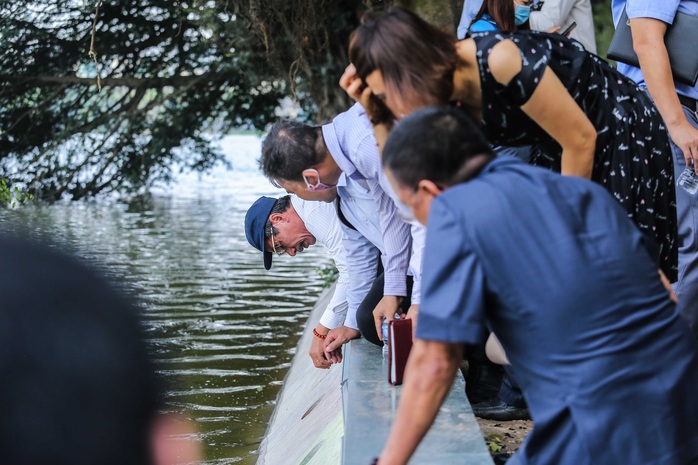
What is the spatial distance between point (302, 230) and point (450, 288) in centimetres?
273

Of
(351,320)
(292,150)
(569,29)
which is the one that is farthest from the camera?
(569,29)

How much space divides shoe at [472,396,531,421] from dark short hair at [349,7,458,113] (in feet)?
6.03

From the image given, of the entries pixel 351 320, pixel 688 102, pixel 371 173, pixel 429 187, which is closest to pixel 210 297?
pixel 351 320

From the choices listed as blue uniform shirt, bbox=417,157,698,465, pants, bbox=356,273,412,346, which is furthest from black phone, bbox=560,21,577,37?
blue uniform shirt, bbox=417,157,698,465

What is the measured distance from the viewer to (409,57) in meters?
2.53

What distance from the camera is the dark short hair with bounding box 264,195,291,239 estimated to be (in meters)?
4.62

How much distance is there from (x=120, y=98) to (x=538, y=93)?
11.8 meters

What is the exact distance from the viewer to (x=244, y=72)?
11547mm

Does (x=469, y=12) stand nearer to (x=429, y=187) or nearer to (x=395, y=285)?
(x=395, y=285)

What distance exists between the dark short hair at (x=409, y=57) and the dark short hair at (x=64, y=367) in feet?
5.08

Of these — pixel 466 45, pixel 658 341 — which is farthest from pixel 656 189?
pixel 658 341

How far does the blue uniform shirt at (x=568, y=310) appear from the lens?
2029 mm

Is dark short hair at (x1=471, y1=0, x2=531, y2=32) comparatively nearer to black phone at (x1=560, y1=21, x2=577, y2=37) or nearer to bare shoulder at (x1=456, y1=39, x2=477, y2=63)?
black phone at (x1=560, y1=21, x2=577, y2=37)

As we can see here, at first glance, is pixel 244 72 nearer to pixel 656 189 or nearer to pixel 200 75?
pixel 200 75
